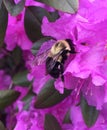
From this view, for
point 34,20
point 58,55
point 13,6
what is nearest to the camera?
point 58,55

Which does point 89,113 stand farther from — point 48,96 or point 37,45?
point 37,45

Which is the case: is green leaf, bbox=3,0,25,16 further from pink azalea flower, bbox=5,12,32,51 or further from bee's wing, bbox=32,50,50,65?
pink azalea flower, bbox=5,12,32,51

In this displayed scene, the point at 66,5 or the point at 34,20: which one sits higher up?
the point at 66,5

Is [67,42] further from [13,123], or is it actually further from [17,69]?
[17,69]

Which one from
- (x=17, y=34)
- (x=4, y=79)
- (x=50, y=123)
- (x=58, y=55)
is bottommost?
(x=4, y=79)

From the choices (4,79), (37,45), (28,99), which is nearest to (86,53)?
(37,45)

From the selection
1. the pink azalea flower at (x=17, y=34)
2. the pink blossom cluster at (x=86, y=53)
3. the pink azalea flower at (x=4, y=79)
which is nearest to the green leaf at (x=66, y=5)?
the pink blossom cluster at (x=86, y=53)

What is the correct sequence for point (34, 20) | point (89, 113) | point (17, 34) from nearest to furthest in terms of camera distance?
point (89, 113)
point (34, 20)
point (17, 34)

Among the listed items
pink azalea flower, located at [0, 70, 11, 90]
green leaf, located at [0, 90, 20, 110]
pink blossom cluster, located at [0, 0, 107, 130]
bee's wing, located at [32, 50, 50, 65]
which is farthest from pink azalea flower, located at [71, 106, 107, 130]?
Answer: pink azalea flower, located at [0, 70, 11, 90]
